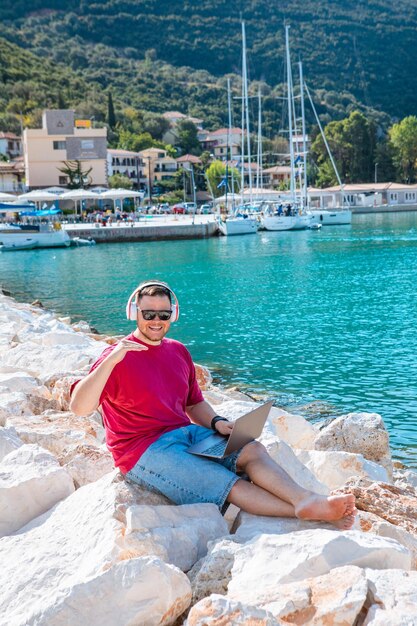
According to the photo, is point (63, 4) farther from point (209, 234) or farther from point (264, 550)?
point (264, 550)

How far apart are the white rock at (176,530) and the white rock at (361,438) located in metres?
2.74

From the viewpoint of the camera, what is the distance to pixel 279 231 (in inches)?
2372

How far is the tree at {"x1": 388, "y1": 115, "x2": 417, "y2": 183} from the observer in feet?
360

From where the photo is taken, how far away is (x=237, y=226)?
5669 centimetres

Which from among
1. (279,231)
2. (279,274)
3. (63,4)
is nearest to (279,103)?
(63,4)

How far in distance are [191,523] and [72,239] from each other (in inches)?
1962

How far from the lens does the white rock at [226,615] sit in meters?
3.13

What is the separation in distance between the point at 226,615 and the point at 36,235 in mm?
48358

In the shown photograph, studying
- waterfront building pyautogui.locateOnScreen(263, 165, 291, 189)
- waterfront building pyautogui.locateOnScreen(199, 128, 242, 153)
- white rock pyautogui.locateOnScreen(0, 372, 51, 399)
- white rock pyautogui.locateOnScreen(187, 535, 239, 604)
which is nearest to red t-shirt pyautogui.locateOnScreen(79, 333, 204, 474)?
white rock pyautogui.locateOnScreen(187, 535, 239, 604)

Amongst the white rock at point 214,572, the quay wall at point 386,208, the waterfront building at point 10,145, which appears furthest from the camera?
the quay wall at point 386,208

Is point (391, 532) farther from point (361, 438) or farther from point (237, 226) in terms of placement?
point (237, 226)

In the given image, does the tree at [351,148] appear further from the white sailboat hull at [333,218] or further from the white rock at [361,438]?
the white rock at [361,438]

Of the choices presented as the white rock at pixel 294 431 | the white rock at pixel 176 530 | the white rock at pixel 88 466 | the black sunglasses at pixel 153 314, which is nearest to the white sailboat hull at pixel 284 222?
the white rock at pixel 294 431

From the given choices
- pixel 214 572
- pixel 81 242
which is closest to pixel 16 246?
pixel 81 242
